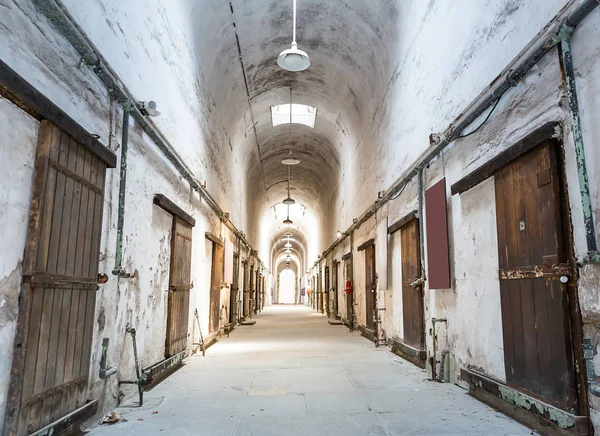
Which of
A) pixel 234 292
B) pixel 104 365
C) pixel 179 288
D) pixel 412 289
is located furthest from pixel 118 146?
pixel 234 292

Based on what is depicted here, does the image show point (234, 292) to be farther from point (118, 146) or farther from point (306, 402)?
point (118, 146)

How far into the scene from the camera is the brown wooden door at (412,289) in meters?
6.61

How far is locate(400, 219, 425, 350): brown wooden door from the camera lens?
661 centimetres

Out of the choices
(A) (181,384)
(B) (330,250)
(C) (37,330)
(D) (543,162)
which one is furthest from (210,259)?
(B) (330,250)

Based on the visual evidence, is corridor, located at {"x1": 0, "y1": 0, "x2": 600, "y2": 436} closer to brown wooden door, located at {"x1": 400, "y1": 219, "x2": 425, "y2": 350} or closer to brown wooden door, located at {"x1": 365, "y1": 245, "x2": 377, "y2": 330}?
brown wooden door, located at {"x1": 400, "y1": 219, "x2": 425, "y2": 350}

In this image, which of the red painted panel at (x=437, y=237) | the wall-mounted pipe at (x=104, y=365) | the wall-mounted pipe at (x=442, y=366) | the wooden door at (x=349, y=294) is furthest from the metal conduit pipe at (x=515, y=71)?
the wooden door at (x=349, y=294)

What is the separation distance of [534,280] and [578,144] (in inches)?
46.5

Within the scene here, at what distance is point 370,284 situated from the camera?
10.6 metres

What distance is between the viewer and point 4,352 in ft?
8.52

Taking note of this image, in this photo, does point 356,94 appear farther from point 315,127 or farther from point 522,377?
point 522,377

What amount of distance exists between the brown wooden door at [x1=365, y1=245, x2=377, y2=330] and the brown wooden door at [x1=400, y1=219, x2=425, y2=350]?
2.50 m

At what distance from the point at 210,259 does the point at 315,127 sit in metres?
6.58

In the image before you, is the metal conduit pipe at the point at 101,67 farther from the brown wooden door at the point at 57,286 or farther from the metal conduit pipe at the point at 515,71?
the metal conduit pipe at the point at 515,71

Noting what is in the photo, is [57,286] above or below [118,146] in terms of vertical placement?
below
